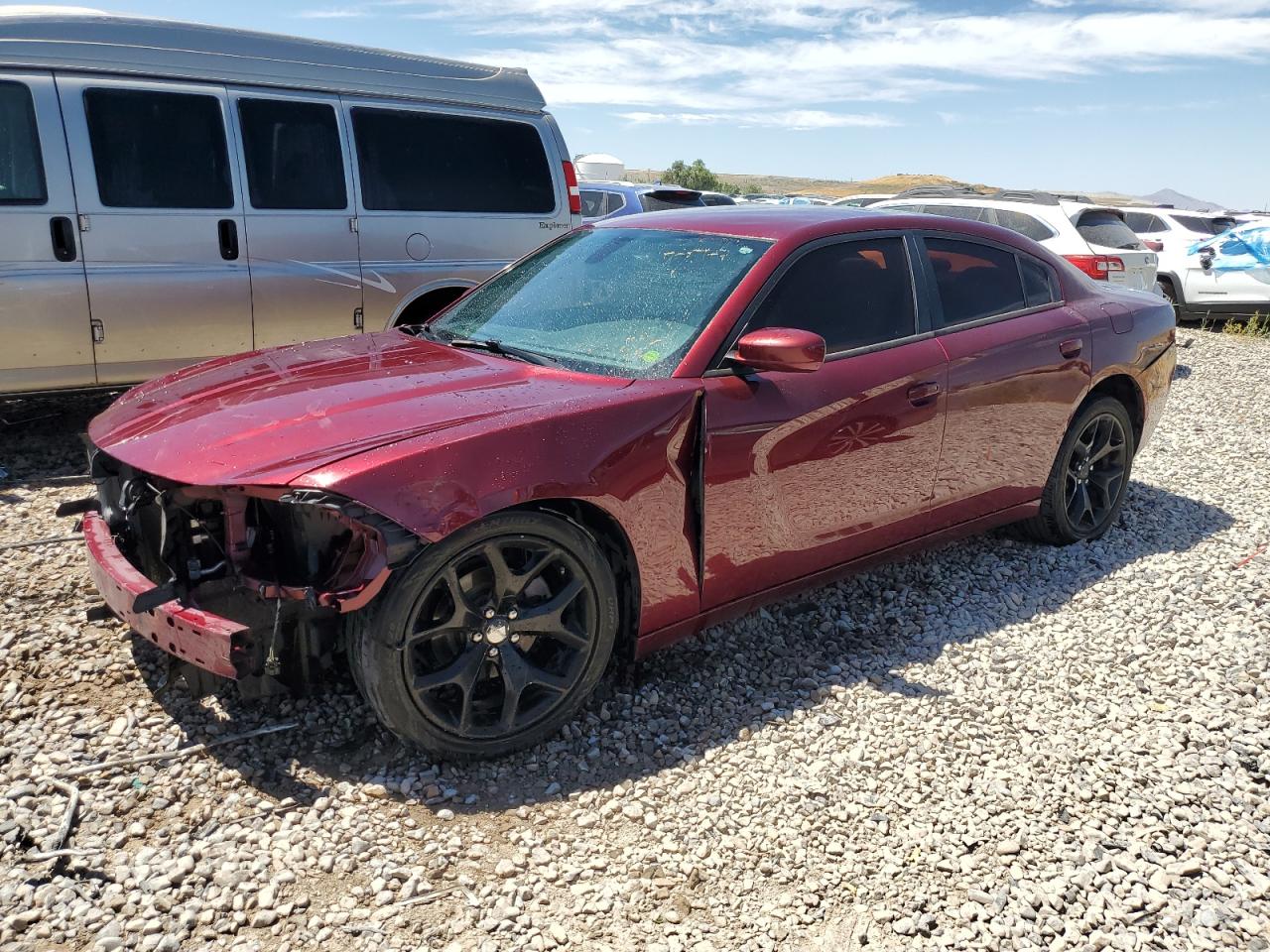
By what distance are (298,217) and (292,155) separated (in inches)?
15.1

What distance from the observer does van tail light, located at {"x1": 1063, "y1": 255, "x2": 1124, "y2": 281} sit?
9891mm

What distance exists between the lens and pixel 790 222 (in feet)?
13.1

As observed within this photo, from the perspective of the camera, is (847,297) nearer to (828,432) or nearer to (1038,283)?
(828,432)

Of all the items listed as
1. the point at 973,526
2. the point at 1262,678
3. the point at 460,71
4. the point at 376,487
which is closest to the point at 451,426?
the point at 376,487

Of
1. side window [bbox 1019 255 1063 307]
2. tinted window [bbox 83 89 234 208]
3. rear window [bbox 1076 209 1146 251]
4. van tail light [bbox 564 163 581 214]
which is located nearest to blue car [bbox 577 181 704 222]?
rear window [bbox 1076 209 1146 251]

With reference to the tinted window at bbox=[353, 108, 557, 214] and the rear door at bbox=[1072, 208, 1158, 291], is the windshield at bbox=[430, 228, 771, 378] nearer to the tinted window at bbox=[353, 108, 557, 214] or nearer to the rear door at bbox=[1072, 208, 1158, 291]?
the tinted window at bbox=[353, 108, 557, 214]

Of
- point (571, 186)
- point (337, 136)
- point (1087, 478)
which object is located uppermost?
point (337, 136)

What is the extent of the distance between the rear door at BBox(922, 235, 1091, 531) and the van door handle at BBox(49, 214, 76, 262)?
14.8ft

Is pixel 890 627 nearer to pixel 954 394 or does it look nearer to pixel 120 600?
pixel 954 394

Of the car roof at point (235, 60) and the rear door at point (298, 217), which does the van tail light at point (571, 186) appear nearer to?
the car roof at point (235, 60)

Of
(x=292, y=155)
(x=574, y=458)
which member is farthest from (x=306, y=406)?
(x=292, y=155)

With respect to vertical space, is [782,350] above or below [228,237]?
below

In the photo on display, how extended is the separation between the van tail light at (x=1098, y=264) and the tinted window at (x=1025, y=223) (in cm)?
67

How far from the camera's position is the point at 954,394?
165 inches
